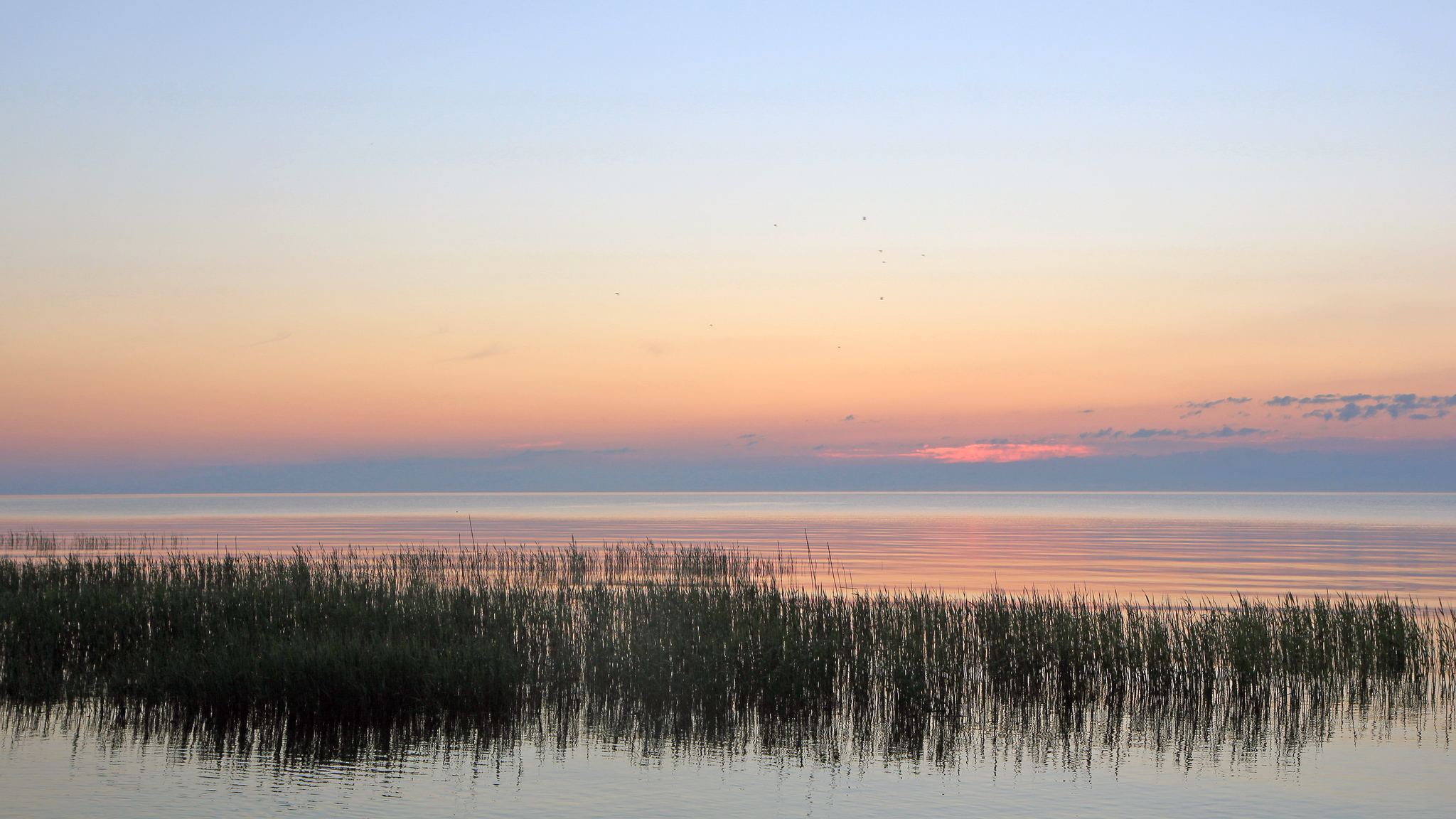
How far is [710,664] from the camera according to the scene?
1530cm

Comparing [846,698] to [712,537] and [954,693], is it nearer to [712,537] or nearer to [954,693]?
[954,693]

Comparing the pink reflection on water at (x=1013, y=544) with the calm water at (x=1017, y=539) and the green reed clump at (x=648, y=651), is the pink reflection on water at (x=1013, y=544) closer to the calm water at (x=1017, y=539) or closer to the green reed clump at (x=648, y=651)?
the calm water at (x=1017, y=539)

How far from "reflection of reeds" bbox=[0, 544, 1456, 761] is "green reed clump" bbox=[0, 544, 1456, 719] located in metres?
0.03

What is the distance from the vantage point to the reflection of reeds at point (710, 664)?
1387 centimetres

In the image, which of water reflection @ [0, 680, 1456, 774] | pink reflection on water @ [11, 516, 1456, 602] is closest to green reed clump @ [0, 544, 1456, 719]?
water reflection @ [0, 680, 1456, 774]

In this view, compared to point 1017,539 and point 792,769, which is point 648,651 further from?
point 1017,539

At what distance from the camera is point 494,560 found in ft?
129

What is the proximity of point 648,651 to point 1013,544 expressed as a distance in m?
48.2

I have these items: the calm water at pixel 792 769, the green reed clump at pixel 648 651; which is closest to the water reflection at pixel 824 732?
the calm water at pixel 792 769

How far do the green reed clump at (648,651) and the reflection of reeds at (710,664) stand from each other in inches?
1.4

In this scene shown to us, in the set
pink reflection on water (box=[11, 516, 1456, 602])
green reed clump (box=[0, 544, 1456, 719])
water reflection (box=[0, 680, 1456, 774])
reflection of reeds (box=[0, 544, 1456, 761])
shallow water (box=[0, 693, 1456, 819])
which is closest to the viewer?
shallow water (box=[0, 693, 1456, 819])

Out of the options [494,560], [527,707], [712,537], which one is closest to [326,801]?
[527,707]

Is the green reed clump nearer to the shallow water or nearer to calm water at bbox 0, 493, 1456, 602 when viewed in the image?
the shallow water

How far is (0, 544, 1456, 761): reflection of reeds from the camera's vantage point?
45.5ft
